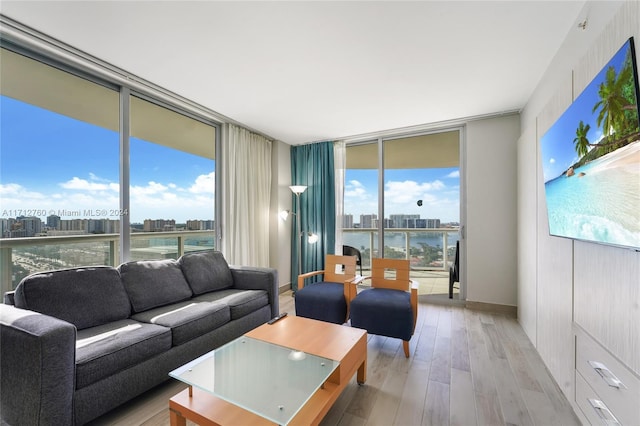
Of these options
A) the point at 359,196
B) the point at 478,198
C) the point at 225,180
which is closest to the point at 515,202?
the point at 478,198

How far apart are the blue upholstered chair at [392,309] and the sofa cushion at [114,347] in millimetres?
1631

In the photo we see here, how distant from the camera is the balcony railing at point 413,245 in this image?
4113 millimetres

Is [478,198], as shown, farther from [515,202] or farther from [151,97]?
[151,97]

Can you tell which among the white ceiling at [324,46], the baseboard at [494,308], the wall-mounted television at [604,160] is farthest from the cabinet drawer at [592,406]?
the white ceiling at [324,46]

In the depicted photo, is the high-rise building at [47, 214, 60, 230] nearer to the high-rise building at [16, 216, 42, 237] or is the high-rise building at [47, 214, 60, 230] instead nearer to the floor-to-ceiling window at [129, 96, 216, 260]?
the high-rise building at [16, 216, 42, 237]

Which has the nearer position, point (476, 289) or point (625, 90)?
point (625, 90)

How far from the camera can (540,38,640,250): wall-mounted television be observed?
102cm

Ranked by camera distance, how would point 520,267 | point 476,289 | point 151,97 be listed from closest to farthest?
point 151,97
point 520,267
point 476,289

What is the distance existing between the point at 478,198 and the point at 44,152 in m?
4.64

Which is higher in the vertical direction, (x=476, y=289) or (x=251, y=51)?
(x=251, y=51)

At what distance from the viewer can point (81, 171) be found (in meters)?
2.42

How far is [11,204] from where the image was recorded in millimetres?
2023

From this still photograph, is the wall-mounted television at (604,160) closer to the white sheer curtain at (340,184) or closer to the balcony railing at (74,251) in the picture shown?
the white sheer curtain at (340,184)

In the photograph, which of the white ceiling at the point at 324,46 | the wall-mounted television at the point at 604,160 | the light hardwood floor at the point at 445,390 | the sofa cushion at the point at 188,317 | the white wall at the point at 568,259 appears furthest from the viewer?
the sofa cushion at the point at 188,317
